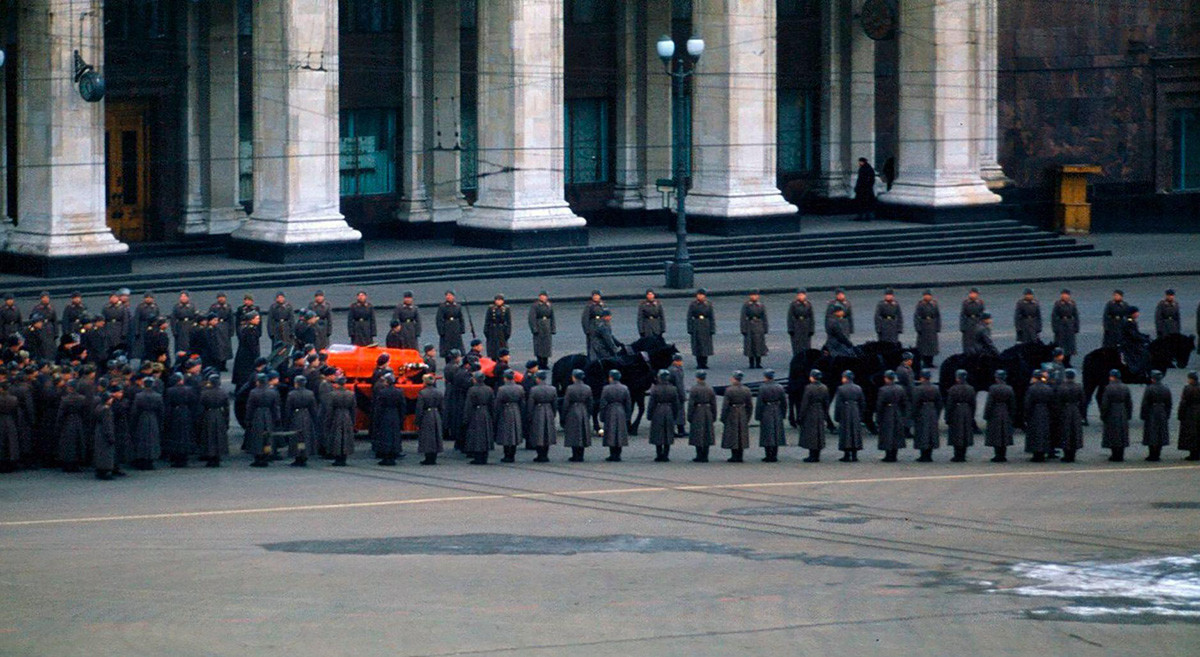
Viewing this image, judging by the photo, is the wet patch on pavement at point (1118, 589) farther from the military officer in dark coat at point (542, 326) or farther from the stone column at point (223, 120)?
the stone column at point (223, 120)

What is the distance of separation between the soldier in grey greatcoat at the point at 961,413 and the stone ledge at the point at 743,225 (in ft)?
62.4

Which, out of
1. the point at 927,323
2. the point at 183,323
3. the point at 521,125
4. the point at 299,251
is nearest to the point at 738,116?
the point at 521,125

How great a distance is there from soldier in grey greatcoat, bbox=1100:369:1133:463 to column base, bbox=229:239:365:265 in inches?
730

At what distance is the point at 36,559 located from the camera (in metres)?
18.3

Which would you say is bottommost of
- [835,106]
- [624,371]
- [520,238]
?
[624,371]

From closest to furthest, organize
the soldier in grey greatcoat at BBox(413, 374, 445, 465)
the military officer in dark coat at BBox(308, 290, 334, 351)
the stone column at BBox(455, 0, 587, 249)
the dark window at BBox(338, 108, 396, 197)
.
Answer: the soldier in grey greatcoat at BBox(413, 374, 445, 465) < the military officer in dark coat at BBox(308, 290, 334, 351) < the stone column at BBox(455, 0, 587, 249) < the dark window at BBox(338, 108, 396, 197)

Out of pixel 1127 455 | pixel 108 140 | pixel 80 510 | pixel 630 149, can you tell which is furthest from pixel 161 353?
pixel 630 149

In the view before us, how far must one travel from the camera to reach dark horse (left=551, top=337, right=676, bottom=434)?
2553 centimetres

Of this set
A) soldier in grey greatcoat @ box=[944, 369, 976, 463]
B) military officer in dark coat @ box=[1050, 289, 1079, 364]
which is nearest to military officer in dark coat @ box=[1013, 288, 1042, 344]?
military officer in dark coat @ box=[1050, 289, 1079, 364]

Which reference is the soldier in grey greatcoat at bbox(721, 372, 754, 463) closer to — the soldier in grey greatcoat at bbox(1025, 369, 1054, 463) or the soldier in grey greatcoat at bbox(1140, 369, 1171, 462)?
the soldier in grey greatcoat at bbox(1025, 369, 1054, 463)

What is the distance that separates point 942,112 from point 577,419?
76.6 ft

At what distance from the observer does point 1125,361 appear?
2773cm

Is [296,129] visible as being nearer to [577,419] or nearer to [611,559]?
[577,419]

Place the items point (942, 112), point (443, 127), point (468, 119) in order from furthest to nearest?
point (942, 112) → point (468, 119) → point (443, 127)
